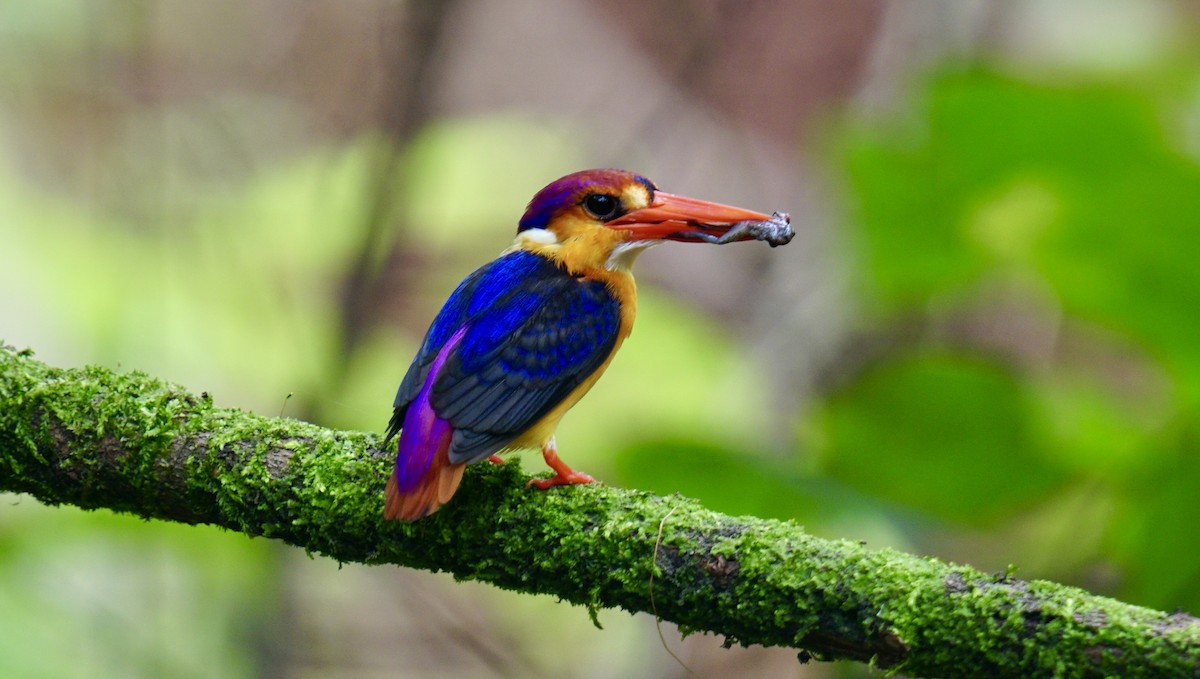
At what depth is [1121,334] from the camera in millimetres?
3586

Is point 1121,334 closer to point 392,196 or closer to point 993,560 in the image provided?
point 993,560

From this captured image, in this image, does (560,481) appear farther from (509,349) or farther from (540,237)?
(540,237)

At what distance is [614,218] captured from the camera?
2.92m

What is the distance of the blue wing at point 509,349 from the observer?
2393mm

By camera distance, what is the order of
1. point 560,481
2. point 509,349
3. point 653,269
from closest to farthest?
point 560,481
point 509,349
point 653,269

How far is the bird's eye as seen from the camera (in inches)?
115

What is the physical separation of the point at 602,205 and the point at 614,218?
0.05 meters

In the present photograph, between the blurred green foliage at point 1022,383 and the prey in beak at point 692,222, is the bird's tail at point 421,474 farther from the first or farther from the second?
the blurred green foliage at point 1022,383

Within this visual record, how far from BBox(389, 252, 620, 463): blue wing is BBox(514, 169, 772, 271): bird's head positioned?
0.40ft

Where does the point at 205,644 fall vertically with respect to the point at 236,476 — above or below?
below

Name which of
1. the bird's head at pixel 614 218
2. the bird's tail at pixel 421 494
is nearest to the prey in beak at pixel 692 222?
the bird's head at pixel 614 218

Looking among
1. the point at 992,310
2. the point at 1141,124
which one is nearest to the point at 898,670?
the point at 1141,124

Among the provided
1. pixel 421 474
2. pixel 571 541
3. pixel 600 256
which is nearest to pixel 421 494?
pixel 421 474

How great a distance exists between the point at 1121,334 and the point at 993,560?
33.5 inches
